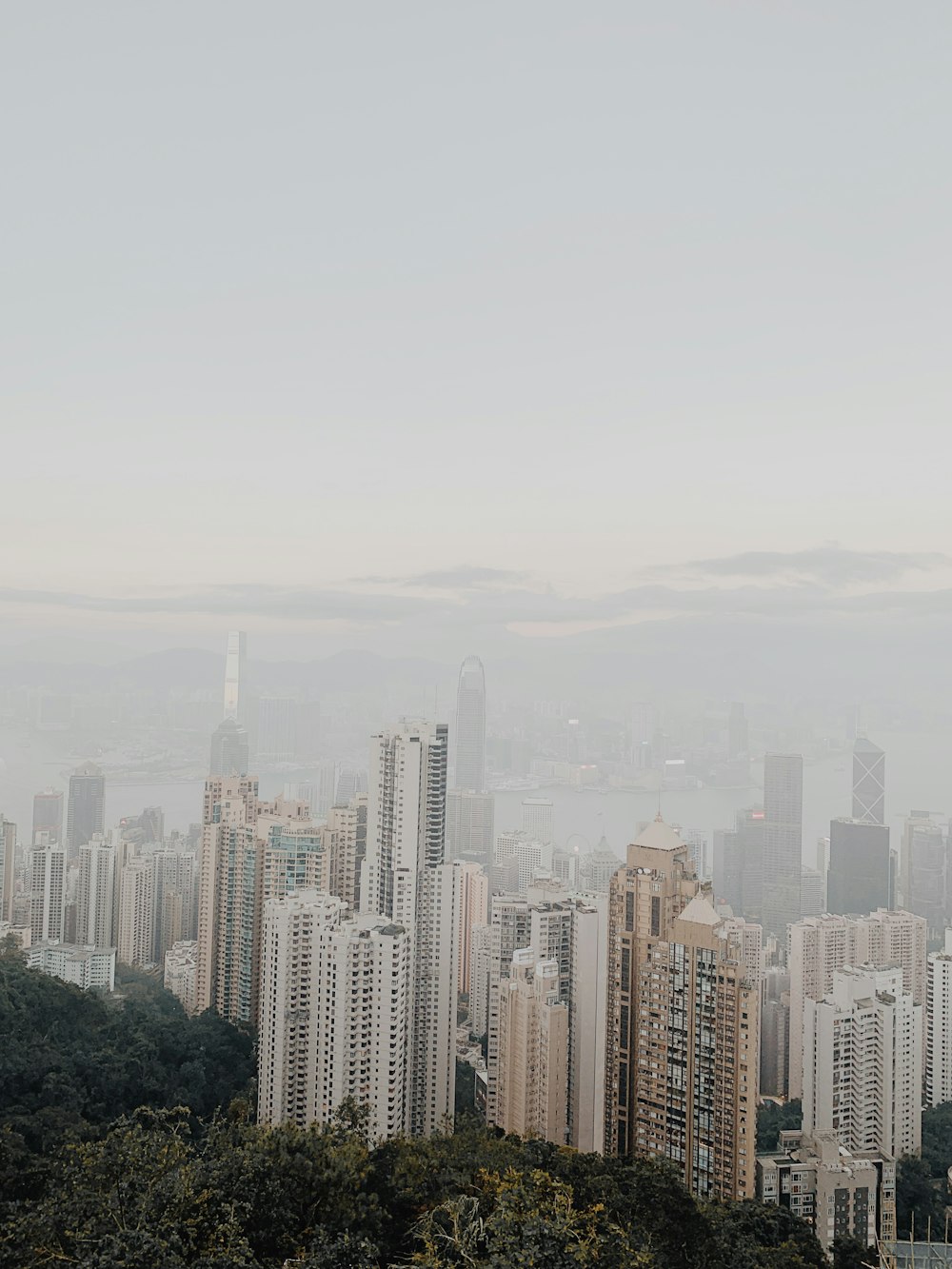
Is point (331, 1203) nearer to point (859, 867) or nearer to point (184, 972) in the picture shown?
point (184, 972)

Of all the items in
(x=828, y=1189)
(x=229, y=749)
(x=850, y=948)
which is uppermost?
(x=229, y=749)

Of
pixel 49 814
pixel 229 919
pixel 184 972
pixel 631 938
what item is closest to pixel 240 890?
pixel 229 919

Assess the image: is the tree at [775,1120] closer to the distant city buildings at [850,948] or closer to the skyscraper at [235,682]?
the distant city buildings at [850,948]

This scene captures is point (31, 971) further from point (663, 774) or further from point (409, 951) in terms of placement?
point (663, 774)

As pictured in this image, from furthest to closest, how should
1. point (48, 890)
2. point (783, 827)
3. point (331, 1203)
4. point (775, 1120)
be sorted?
point (783, 827) → point (48, 890) → point (775, 1120) → point (331, 1203)

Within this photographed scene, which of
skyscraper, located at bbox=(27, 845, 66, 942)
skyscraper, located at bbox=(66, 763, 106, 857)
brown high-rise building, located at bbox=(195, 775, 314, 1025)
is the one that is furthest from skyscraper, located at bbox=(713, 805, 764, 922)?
skyscraper, located at bbox=(27, 845, 66, 942)

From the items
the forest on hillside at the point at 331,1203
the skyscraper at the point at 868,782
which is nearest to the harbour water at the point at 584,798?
the skyscraper at the point at 868,782

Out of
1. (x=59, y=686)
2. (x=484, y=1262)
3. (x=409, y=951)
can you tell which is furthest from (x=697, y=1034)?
(x=59, y=686)
